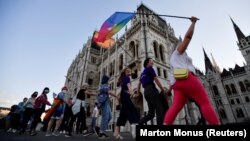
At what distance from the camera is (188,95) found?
2459 mm

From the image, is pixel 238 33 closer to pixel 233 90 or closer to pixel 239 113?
pixel 233 90

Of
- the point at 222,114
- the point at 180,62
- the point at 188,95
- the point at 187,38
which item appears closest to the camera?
the point at 188,95

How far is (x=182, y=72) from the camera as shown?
2449mm

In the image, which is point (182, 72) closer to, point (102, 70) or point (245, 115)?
point (102, 70)

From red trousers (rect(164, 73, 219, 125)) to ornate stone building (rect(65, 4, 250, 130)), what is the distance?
8.62m

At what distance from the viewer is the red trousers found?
89.5 inches

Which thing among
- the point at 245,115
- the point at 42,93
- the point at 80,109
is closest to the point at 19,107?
the point at 42,93

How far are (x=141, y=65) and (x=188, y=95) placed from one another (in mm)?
17387

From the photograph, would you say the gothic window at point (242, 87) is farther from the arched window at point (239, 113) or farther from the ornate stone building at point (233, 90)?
the arched window at point (239, 113)

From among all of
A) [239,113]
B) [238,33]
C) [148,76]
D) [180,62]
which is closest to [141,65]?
[148,76]

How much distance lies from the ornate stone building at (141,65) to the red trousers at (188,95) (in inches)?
339

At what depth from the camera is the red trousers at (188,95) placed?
7.45 feet

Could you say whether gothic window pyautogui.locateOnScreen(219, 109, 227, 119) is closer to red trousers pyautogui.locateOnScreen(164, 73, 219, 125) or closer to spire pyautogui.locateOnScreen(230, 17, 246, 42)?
spire pyautogui.locateOnScreen(230, 17, 246, 42)

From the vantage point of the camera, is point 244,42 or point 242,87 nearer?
point 242,87
